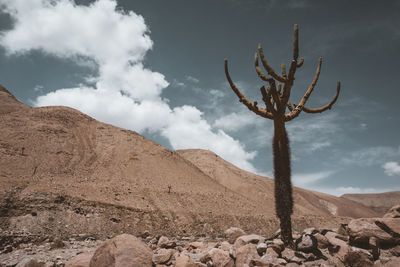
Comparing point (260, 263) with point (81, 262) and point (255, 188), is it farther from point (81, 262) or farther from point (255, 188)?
point (255, 188)

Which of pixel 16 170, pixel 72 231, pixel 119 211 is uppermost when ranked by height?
pixel 16 170

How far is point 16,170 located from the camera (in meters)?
23.2

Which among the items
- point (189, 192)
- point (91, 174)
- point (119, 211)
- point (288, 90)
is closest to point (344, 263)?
point (288, 90)

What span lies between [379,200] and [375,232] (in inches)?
4264

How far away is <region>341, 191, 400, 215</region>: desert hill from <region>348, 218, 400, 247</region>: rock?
97.4 meters

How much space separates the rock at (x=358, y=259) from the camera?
16.7ft

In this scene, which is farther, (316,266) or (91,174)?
(91,174)

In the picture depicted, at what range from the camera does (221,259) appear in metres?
5.75

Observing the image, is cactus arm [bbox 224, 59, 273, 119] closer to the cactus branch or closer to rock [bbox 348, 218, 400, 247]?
the cactus branch

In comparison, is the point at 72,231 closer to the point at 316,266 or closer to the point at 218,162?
the point at 316,266

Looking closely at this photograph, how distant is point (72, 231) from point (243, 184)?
39.5 meters

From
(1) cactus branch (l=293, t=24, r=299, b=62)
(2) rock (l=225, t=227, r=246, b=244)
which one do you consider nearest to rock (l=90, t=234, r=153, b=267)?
(2) rock (l=225, t=227, r=246, b=244)

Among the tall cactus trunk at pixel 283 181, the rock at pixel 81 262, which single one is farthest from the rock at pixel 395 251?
the rock at pixel 81 262

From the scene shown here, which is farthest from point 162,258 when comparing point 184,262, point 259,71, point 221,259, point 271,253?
point 259,71
